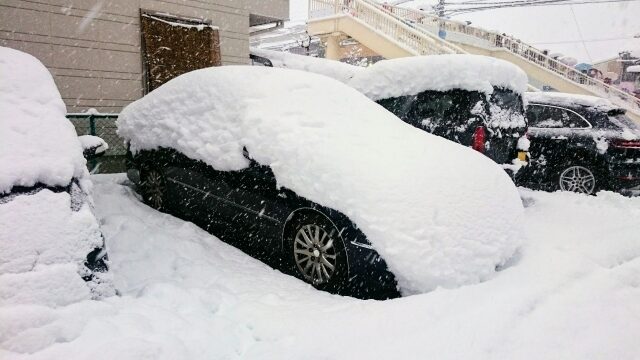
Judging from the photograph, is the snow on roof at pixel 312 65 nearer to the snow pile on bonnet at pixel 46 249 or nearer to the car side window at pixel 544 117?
Result: the car side window at pixel 544 117

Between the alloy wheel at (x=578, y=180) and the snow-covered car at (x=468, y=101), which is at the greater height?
the snow-covered car at (x=468, y=101)

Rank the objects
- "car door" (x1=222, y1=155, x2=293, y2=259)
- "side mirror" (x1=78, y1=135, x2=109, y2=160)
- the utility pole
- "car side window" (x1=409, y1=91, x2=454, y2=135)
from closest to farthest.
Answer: "side mirror" (x1=78, y1=135, x2=109, y2=160) < "car door" (x1=222, y1=155, x2=293, y2=259) < "car side window" (x1=409, y1=91, x2=454, y2=135) < the utility pole

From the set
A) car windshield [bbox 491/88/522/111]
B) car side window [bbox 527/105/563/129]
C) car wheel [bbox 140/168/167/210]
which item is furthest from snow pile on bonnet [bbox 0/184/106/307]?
car side window [bbox 527/105/563/129]

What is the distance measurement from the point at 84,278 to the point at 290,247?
1.56m

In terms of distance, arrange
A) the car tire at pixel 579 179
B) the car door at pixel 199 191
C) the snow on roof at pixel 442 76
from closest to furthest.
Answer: the car door at pixel 199 191
the snow on roof at pixel 442 76
the car tire at pixel 579 179

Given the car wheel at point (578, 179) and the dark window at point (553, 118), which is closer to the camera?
the car wheel at point (578, 179)

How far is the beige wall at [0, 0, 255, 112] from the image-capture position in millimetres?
7379

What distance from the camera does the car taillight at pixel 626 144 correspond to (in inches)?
259

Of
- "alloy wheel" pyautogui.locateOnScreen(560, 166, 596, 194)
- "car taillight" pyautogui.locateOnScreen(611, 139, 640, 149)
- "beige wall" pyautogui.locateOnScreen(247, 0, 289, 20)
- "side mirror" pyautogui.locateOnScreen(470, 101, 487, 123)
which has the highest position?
"beige wall" pyautogui.locateOnScreen(247, 0, 289, 20)

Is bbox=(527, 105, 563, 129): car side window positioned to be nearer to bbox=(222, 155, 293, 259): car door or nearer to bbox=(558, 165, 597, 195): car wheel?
bbox=(558, 165, 597, 195): car wheel

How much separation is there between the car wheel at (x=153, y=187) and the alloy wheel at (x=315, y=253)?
1940mm

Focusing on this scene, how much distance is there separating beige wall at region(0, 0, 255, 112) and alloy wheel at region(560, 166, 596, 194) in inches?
307

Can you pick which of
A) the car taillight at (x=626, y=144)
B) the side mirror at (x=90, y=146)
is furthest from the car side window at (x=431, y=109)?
the side mirror at (x=90, y=146)

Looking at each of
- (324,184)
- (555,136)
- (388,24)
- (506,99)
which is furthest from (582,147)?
(388,24)
